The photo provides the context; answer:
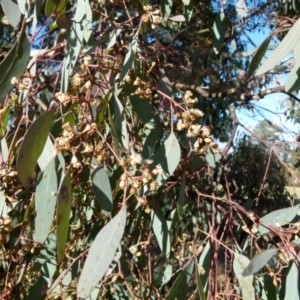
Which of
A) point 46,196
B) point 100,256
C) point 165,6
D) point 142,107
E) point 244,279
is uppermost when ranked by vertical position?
point 165,6

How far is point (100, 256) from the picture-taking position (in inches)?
31.7

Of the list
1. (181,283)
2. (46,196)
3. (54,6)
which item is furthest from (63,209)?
(54,6)

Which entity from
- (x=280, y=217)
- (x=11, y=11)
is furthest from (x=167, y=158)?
(x=11, y=11)

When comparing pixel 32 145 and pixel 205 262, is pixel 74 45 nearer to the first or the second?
pixel 32 145

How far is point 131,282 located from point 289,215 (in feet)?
1.44

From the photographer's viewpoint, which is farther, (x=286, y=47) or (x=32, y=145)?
(x=286, y=47)

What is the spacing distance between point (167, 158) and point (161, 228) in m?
0.22

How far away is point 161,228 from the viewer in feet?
3.67

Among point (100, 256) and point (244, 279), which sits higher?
point (100, 256)

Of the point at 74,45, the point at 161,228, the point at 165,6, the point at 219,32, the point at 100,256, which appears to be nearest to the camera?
the point at 100,256

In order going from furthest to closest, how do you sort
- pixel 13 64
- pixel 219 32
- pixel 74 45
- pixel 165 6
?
pixel 219 32, pixel 165 6, pixel 74 45, pixel 13 64

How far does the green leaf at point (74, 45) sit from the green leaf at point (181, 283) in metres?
0.50

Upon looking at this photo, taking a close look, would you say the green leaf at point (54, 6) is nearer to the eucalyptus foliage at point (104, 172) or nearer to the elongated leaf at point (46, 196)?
the eucalyptus foliage at point (104, 172)

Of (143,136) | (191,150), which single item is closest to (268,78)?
(143,136)
